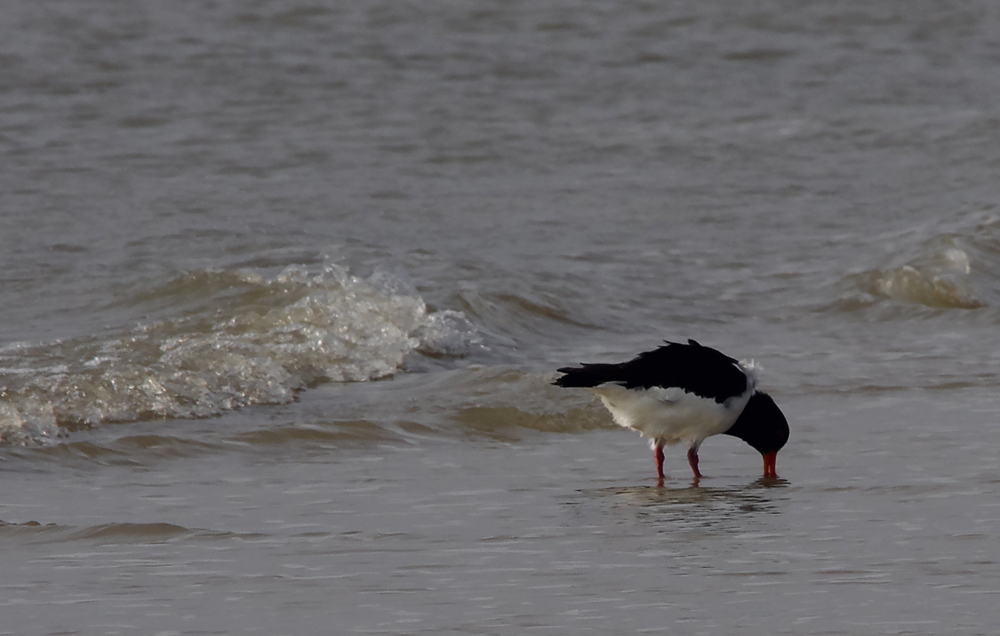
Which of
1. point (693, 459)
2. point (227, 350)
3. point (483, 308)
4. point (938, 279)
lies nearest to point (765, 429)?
point (693, 459)

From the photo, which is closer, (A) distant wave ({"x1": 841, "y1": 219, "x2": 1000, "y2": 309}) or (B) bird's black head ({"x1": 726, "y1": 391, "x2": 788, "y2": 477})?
(B) bird's black head ({"x1": 726, "y1": 391, "x2": 788, "y2": 477})

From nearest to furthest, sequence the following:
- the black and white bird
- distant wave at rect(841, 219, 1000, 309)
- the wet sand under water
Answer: the wet sand under water < the black and white bird < distant wave at rect(841, 219, 1000, 309)

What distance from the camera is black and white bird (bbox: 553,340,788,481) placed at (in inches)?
282

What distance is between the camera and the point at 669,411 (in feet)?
23.5

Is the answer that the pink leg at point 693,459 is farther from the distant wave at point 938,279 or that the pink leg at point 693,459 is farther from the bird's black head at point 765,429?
the distant wave at point 938,279

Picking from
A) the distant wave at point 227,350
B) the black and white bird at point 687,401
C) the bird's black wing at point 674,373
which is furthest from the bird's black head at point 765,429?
the distant wave at point 227,350

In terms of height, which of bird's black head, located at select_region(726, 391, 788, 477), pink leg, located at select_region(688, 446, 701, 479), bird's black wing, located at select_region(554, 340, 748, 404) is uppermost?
bird's black wing, located at select_region(554, 340, 748, 404)

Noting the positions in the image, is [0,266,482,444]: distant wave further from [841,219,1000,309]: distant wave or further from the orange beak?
[841,219,1000,309]: distant wave

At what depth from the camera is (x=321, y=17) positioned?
21891mm

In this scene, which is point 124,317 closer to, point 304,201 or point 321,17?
point 304,201

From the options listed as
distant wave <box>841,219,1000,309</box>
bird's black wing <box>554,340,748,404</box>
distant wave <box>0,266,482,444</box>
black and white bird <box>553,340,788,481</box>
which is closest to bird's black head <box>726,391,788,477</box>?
black and white bird <box>553,340,788,481</box>

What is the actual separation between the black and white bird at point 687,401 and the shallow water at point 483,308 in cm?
20

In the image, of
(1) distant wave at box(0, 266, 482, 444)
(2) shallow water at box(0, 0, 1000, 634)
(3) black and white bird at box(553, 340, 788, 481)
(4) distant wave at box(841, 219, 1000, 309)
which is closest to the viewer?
(2) shallow water at box(0, 0, 1000, 634)

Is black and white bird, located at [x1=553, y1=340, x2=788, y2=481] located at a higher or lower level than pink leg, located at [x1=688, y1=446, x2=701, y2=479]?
higher
